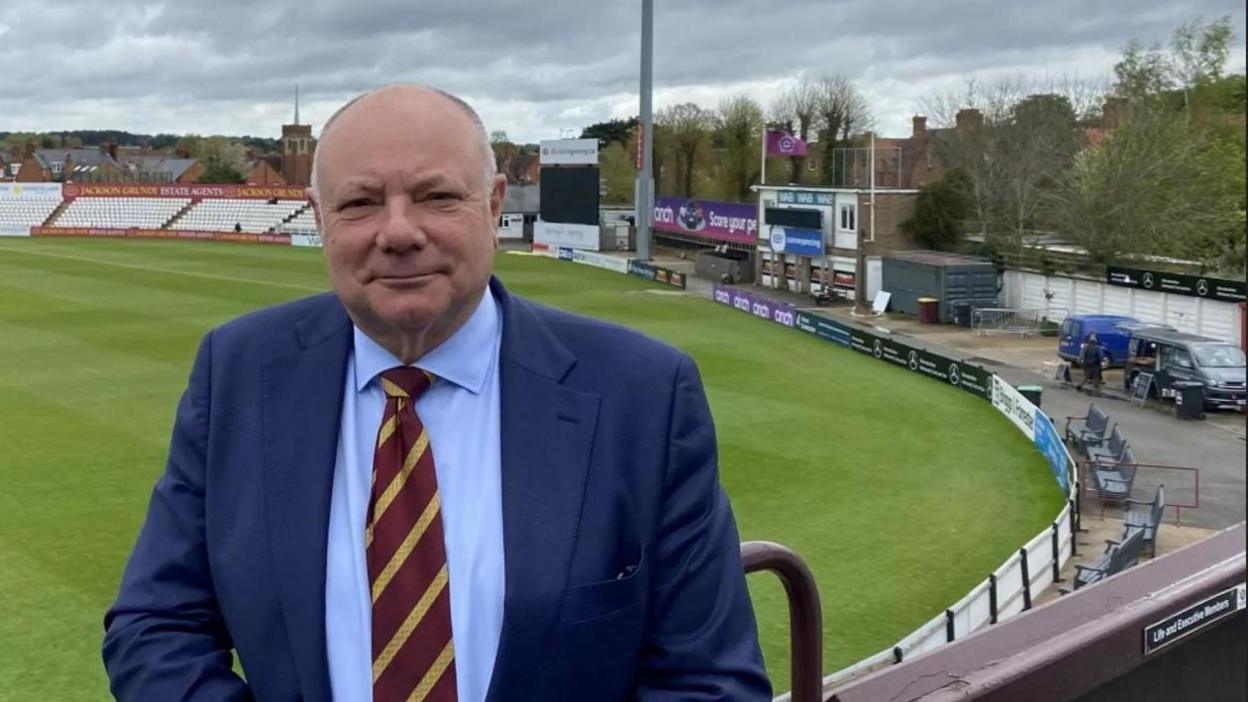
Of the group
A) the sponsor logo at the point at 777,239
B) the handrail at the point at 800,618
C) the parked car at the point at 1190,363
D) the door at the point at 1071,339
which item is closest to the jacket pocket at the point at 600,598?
the handrail at the point at 800,618

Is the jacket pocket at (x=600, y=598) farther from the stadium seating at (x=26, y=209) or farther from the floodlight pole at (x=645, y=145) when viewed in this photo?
the stadium seating at (x=26, y=209)

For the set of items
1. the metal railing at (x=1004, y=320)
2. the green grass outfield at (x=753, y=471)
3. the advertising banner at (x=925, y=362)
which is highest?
the metal railing at (x=1004, y=320)

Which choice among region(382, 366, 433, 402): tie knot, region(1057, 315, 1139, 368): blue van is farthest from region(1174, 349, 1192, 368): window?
region(382, 366, 433, 402): tie knot

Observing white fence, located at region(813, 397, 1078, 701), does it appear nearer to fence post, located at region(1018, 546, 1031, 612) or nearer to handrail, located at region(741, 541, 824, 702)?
fence post, located at region(1018, 546, 1031, 612)

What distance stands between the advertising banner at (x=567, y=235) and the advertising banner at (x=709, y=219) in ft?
10.7

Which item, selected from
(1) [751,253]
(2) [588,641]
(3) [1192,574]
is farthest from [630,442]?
(1) [751,253]

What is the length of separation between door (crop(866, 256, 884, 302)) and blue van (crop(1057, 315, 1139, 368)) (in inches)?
471

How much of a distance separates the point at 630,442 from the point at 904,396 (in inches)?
907

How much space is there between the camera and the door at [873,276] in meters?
39.1

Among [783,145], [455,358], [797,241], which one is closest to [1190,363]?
[797,241]

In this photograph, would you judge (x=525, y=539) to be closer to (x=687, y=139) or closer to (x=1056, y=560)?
(x=1056, y=560)

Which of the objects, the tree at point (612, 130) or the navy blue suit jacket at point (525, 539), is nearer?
the navy blue suit jacket at point (525, 539)

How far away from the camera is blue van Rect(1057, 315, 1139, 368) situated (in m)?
26.3

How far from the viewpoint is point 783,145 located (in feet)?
157
